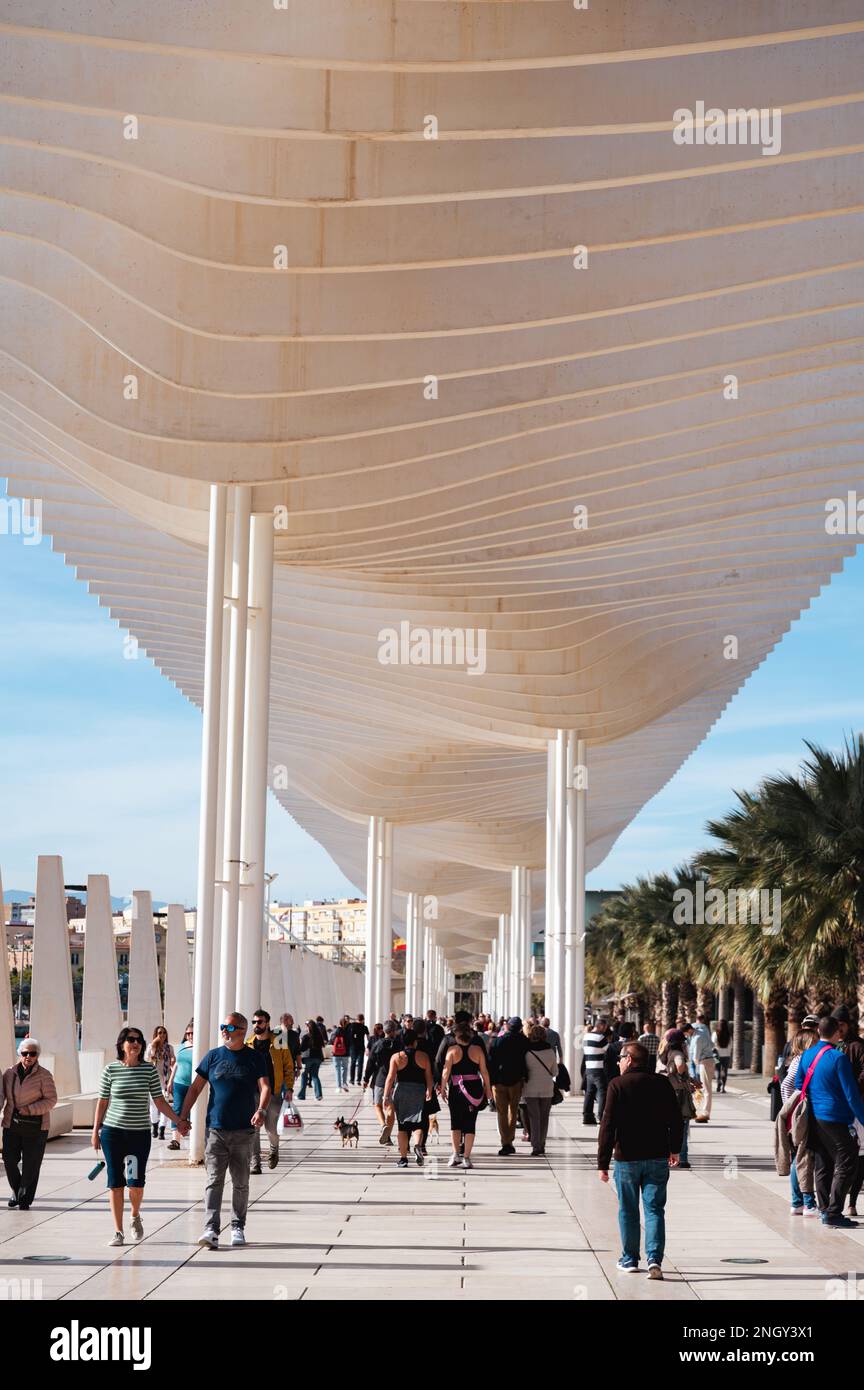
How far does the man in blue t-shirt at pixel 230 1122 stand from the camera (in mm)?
9750

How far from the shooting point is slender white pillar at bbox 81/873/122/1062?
21672 mm

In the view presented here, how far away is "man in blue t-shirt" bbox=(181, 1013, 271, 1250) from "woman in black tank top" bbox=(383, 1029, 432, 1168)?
16.1ft

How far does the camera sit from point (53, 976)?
18984 millimetres

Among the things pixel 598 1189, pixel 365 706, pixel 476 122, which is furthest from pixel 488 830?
pixel 476 122

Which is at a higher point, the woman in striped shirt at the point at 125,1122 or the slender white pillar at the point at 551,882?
the slender white pillar at the point at 551,882

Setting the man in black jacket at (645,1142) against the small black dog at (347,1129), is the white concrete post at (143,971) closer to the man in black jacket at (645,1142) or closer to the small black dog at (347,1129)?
the small black dog at (347,1129)

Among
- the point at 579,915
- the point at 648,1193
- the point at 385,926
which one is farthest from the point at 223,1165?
the point at 385,926

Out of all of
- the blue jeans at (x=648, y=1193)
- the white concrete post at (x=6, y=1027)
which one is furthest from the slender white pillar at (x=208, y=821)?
the blue jeans at (x=648, y=1193)

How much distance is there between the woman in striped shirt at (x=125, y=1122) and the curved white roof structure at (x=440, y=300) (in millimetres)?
6416

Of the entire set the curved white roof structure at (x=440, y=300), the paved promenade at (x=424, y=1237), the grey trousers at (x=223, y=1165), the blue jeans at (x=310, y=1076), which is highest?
the curved white roof structure at (x=440, y=300)

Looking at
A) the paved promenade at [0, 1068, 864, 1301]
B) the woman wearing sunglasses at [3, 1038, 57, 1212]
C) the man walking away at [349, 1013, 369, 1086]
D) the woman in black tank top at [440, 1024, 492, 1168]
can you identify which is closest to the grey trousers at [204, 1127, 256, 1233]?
the paved promenade at [0, 1068, 864, 1301]

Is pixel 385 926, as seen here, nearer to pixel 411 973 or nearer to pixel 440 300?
pixel 411 973

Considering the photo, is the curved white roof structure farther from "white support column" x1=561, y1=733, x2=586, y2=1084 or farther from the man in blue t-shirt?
the man in blue t-shirt

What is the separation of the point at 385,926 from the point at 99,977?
742 inches
